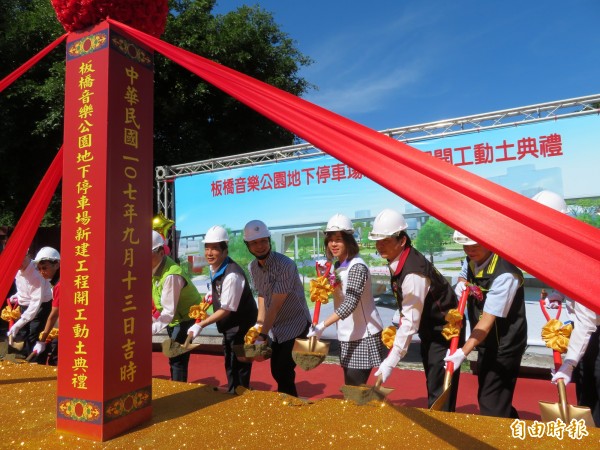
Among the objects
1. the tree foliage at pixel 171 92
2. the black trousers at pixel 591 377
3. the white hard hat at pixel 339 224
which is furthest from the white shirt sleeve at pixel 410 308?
the tree foliage at pixel 171 92

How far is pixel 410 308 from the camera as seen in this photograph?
1.96 metres

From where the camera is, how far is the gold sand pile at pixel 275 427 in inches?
53.6

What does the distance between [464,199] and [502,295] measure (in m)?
1.02

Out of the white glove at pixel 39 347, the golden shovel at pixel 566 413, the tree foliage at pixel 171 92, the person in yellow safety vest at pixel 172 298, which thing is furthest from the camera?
the tree foliage at pixel 171 92

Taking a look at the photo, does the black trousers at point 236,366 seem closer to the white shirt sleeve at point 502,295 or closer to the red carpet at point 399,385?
the red carpet at point 399,385

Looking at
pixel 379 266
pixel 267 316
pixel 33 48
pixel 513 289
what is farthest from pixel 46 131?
pixel 513 289

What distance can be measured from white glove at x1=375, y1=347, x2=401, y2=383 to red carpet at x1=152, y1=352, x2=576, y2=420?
4.09 ft

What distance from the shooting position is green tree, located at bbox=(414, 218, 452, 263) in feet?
13.7

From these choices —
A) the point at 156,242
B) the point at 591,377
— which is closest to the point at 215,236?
the point at 156,242

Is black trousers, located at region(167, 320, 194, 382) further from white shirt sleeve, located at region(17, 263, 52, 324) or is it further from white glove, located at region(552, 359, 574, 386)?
white glove, located at region(552, 359, 574, 386)

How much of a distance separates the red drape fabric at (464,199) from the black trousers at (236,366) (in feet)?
5.88

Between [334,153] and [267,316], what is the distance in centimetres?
153

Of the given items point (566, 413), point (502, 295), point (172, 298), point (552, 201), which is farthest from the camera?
point (172, 298)

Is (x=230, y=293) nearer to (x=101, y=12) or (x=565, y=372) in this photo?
(x=101, y=12)
